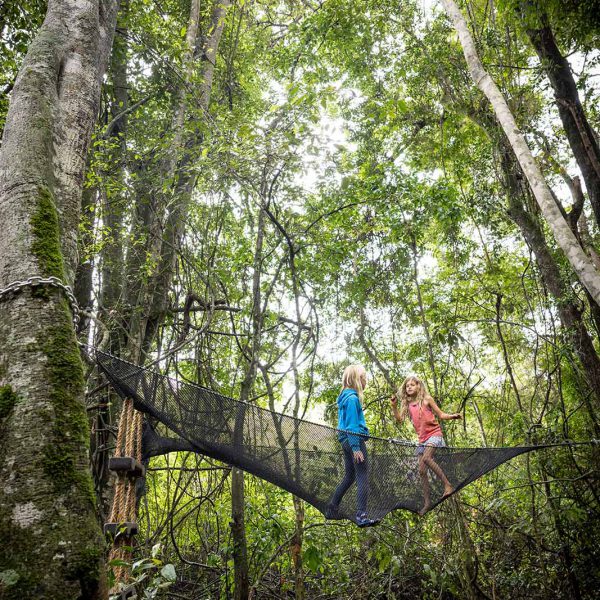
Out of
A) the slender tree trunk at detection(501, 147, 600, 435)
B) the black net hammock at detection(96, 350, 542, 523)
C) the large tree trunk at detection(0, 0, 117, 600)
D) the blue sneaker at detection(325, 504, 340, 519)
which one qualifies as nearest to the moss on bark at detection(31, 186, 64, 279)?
the large tree trunk at detection(0, 0, 117, 600)

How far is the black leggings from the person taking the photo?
2369 mm

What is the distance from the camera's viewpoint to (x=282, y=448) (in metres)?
2.24

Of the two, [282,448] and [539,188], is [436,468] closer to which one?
[282,448]

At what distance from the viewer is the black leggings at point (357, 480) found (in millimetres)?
2369

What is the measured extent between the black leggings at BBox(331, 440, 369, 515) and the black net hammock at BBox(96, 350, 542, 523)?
0.7 inches

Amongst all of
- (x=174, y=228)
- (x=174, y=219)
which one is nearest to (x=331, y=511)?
(x=174, y=228)

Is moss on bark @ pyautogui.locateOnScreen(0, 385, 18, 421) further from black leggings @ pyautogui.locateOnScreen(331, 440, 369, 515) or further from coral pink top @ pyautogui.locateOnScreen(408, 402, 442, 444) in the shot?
coral pink top @ pyautogui.locateOnScreen(408, 402, 442, 444)

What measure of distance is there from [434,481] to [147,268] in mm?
2244

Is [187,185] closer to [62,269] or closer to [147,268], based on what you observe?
[147,268]

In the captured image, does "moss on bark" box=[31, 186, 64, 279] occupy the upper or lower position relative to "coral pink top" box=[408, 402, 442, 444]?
upper

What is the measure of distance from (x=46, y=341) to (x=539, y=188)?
2395mm

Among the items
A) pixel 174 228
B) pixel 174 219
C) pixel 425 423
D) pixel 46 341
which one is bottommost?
pixel 46 341

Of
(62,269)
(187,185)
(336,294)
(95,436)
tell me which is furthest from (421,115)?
(62,269)

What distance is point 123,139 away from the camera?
4.17 metres
